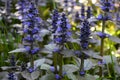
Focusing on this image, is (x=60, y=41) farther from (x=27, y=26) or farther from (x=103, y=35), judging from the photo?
(x=103, y=35)

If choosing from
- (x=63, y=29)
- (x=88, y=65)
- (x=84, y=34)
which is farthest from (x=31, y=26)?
(x=88, y=65)

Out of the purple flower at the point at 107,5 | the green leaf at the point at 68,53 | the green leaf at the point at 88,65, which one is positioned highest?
the purple flower at the point at 107,5

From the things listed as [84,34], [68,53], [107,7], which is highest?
[107,7]

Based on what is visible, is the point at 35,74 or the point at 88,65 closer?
the point at 35,74

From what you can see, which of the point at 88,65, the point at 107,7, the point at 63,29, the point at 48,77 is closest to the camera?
the point at 63,29

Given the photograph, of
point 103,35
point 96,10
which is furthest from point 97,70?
point 96,10

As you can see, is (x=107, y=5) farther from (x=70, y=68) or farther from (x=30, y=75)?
(x=30, y=75)

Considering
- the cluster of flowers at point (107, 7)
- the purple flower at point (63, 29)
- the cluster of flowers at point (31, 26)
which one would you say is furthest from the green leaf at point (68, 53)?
the cluster of flowers at point (107, 7)

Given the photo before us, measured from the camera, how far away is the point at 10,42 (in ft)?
12.4

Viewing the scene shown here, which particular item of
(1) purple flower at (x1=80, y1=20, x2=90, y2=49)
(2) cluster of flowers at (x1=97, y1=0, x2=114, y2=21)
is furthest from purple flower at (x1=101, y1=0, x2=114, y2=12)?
(1) purple flower at (x1=80, y1=20, x2=90, y2=49)

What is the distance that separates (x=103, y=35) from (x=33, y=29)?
86 cm

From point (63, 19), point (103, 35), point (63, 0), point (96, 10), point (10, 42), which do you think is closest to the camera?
point (63, 19)

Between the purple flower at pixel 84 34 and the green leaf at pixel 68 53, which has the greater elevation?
the purple flower at pixel 84 34

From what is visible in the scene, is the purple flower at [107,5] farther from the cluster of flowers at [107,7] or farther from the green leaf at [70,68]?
the green leaf at [70,68]
